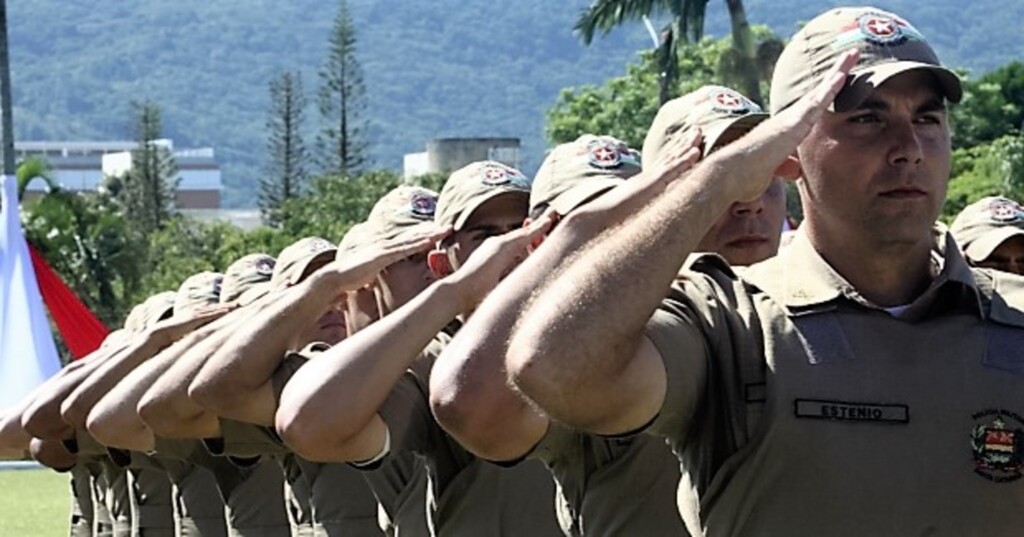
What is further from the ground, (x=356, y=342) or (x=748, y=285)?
(x=748, y=285)

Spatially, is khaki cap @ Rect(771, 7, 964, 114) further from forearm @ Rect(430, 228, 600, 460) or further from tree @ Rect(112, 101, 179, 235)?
tree @ Rect(112, 101, 179, 235)

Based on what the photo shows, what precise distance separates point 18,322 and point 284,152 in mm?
51028

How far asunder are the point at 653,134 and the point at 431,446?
101 centimetres

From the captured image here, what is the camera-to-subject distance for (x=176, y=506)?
35.7 ft

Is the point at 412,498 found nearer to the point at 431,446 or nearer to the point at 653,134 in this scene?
the point at 431,446

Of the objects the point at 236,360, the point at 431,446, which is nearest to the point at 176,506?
the point at 236,360

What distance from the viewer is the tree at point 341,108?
70.8 meters

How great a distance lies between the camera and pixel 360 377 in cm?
585

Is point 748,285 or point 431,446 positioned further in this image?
point 431,446

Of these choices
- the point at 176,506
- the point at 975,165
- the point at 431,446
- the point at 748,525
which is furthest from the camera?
the point at 975,165

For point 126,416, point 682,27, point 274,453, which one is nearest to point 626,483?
point 274,453

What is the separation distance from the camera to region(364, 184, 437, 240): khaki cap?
7793mm

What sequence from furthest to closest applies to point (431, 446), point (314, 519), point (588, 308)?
1. point (314, 519)
2. point (431, 446)
3. point (588, 308)

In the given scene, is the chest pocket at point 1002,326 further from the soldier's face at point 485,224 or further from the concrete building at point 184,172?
the concrete building at point 184,172
